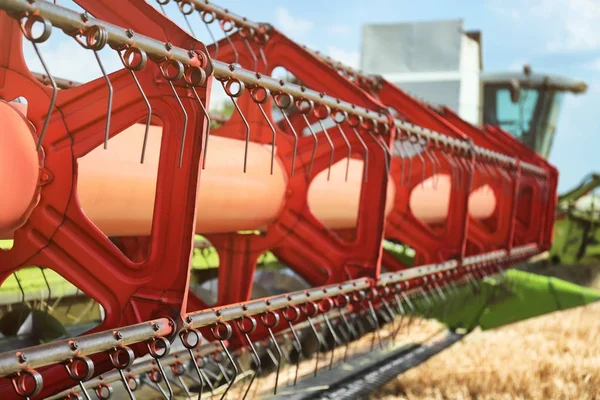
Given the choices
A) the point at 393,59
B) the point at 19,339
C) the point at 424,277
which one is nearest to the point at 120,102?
the point at 19,339

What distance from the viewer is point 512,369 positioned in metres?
3.46

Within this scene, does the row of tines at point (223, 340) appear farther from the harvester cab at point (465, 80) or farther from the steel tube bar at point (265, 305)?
the harvester cab at point (465, 80)

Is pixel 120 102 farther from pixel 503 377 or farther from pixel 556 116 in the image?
pixel 556 116

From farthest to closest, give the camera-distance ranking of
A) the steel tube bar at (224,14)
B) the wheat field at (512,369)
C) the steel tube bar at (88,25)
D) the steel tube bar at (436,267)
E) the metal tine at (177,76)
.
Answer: the wheat field at (512,369) → the steel tube bar at (224,14) → the steel tube bar at (436,267) → the metal tine at (177,76) → the steel tube bar at (88,25)

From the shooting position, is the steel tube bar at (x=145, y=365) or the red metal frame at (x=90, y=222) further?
the steel tube bar at (x=145, y=365)

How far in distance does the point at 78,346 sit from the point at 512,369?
2.57 m

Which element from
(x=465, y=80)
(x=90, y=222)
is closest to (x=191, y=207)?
(x=90, y=222)

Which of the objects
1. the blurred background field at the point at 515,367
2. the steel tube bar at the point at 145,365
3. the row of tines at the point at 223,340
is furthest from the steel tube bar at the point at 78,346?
the blurred background field at the point at 515,367

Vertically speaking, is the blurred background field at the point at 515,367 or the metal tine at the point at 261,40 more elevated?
the metal tine at the point at 261,40

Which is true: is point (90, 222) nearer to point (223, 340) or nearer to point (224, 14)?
point (223, 340)

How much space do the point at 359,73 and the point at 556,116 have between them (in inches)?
281

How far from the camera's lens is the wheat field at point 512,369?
3.16 meters

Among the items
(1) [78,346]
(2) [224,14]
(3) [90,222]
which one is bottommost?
(1) [78,346]

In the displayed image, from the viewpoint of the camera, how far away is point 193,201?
1.64 metres
